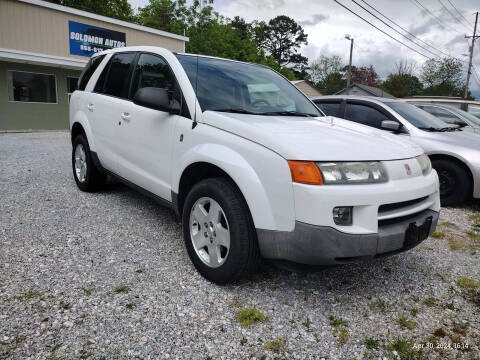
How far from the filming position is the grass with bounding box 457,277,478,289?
2.93 meters

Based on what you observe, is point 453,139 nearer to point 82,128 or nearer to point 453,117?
point 453,117

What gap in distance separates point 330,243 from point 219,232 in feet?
2.70

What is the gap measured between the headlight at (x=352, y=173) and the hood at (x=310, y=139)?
4 cm

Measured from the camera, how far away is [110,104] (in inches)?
158

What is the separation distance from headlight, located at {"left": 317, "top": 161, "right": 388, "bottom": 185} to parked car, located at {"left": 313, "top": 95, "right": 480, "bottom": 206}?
3108 mm

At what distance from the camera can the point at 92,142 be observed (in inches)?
174

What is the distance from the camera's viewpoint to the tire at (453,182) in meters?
5.03

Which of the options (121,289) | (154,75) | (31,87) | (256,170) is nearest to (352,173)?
(256,170)

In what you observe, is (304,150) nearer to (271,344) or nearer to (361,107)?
(271,344)

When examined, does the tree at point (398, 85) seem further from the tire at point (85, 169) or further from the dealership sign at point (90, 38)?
the tire at point (85, 169)

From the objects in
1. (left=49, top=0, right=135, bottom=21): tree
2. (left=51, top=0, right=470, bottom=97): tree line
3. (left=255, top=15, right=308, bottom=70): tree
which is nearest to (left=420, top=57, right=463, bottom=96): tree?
(left=51, top=0, right=470, bottom=97): tree line

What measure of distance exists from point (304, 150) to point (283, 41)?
226 ft

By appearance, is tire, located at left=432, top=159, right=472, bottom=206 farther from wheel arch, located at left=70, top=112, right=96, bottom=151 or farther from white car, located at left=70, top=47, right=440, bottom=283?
wheel arch, located at left=70, top=112, right=96, bottom=151

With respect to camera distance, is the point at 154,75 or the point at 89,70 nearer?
the point at 154,75
